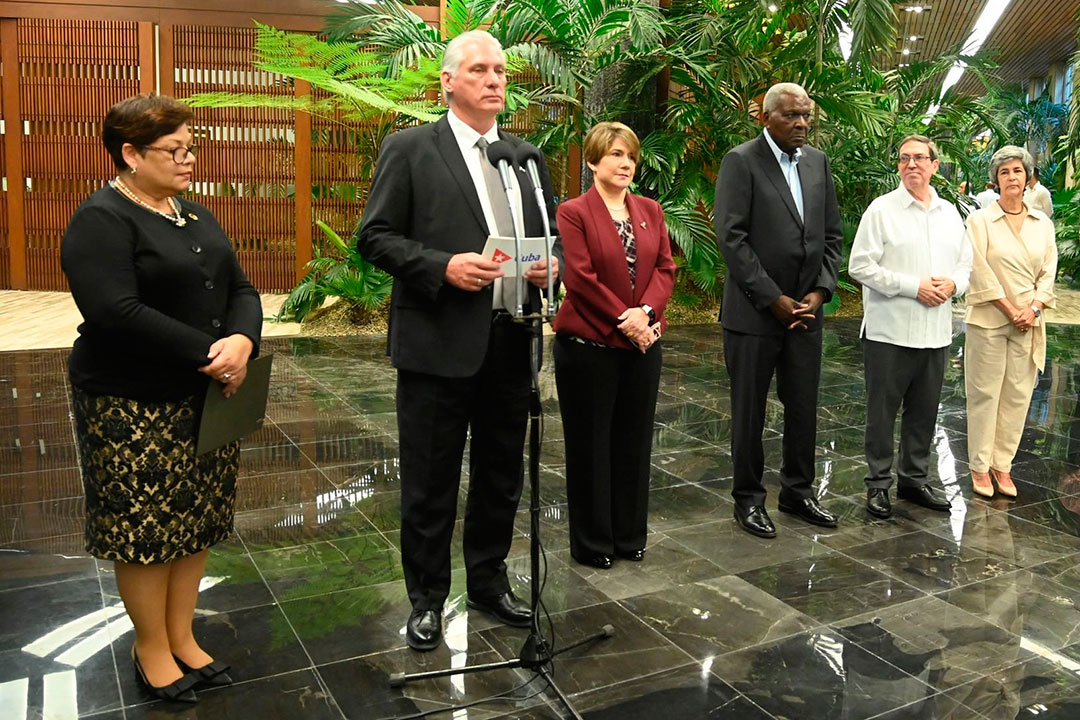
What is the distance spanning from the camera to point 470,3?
9.54m

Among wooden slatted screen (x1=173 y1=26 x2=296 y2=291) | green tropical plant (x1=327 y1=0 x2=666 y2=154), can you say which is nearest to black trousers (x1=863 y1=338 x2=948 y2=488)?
green tropical plant (x1=327 y1=0 x2=666 y2=154)

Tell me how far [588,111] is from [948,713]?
7.82 metres

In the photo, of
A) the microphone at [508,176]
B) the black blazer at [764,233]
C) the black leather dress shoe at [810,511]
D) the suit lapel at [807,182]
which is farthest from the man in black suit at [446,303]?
the black leather dress shoe at [810,511]

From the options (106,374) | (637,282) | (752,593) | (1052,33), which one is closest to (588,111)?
(637,282)

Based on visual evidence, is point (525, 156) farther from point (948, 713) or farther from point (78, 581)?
point (78, 581)

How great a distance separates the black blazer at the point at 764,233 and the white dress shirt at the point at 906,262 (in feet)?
1.09

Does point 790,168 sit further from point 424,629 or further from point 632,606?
point 424,629

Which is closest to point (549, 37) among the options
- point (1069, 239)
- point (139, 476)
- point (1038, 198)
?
point (1038, 198)

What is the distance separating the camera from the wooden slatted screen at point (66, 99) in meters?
12.0

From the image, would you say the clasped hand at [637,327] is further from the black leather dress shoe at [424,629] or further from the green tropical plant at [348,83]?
the green tropical plant at [348,83]

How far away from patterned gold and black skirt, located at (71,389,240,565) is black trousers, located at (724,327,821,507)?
90.9 inches

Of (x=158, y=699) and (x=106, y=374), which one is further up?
(x=106, y=374)

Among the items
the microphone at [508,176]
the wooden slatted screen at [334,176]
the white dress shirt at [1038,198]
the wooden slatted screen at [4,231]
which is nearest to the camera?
the microphone at [508,176]

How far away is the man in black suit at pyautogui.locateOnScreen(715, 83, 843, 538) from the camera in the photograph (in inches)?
164
